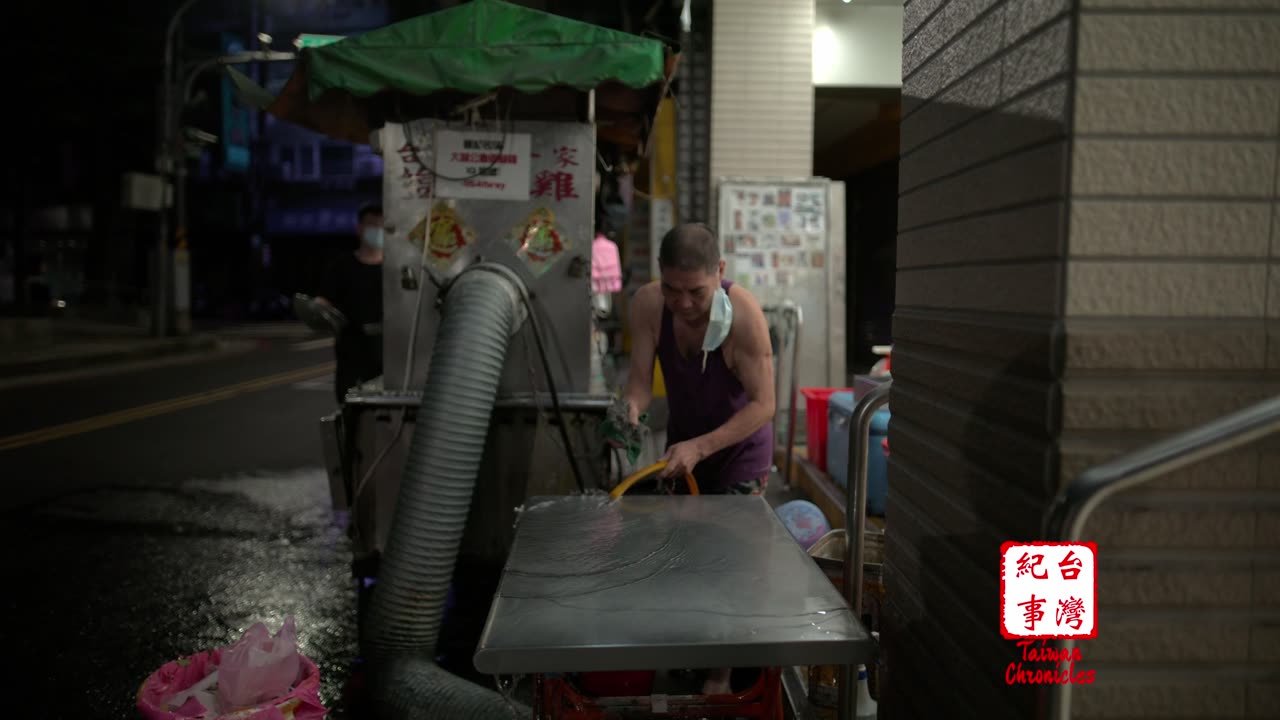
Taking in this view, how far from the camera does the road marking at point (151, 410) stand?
30.7 feet

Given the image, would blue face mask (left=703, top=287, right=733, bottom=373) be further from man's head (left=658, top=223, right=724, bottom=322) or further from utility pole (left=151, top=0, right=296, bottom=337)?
utility pole (left=151, top=0, right=296, bottom=337)

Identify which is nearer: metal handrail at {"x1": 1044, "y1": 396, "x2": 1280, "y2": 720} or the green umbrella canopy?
metal handrail at {"x1": 1044, "y1": 396, "x2": 1280, "y2": 720}

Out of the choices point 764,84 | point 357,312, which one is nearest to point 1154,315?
point 357,312

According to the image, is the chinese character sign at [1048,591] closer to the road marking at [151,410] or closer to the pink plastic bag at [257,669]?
the pink plastic bag at [257,669]

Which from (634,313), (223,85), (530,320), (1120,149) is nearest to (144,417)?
(530,320)

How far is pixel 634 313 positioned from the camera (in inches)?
170

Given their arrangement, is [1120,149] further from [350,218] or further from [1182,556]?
[350,218]

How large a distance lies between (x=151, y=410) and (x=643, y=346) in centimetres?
984

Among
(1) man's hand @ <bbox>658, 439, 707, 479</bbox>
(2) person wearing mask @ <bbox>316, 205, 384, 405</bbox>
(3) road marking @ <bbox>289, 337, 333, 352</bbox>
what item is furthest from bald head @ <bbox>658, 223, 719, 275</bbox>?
(3) road marking @ <bbox>289, 337, 333, 352</bbox>

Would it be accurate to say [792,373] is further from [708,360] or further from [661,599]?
[661,599]

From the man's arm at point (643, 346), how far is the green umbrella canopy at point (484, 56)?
115cm

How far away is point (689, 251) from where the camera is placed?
355 cm

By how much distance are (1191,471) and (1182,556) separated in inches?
6.0

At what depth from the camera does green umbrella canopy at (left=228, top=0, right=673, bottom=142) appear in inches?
177
